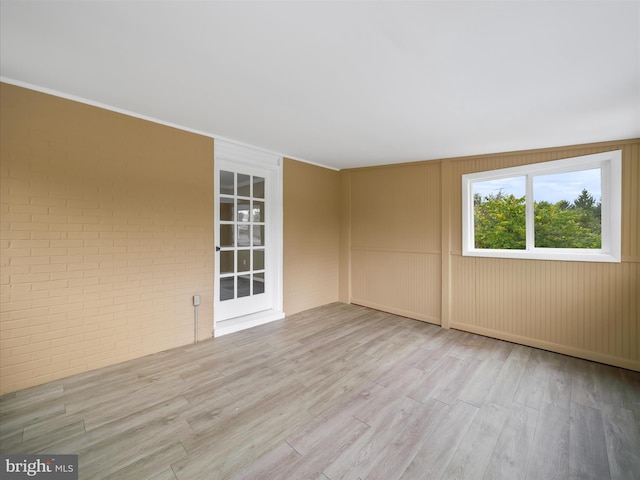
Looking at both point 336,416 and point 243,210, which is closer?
point 336,416

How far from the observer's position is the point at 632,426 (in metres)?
1.92

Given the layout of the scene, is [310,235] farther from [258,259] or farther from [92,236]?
[92,236]

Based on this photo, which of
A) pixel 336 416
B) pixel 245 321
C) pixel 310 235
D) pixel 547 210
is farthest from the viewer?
pixel 310 235

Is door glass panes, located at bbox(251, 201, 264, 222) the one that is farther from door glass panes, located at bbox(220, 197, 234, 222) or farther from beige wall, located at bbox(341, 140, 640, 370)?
beige wall, located at bbox(341, 140, 640, 370)

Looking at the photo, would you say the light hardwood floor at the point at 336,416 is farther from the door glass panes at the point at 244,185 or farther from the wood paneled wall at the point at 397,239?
the door glass panes at the point at 244,185

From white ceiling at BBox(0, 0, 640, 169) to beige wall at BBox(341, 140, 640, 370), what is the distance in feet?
3.45

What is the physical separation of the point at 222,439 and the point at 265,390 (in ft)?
1.84

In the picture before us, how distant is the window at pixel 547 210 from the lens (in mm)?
2891

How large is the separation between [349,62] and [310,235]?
3.05m

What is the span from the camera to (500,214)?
3566mm

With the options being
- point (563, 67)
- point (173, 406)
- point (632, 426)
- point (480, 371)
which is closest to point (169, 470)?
point (173, 406)

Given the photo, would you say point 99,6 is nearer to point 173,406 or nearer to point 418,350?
point 173,406

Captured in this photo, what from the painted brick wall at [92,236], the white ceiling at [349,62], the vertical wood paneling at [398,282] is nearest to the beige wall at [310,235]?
the vertical wood paneling at [398,282]

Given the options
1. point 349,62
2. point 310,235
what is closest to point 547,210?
point 349,62
